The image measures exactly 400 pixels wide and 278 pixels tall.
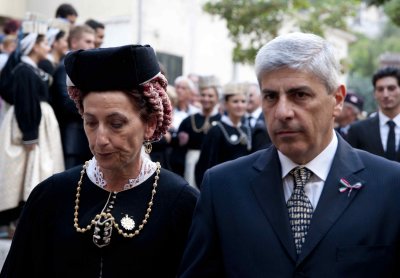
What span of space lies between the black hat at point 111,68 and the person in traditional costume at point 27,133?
4110 mm

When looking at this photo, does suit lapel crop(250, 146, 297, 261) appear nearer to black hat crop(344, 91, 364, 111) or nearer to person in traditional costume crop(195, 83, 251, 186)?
person in traditional costume crop(195, 83, 251, 186)

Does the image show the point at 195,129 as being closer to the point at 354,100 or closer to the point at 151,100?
the point at 354,100

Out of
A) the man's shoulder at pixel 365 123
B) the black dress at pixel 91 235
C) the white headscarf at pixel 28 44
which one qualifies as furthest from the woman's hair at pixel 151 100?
the man's shoulder at pixel 365 123

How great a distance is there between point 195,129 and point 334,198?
7.16m

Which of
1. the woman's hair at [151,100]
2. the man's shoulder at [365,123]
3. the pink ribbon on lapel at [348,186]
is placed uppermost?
the woman's hair at [151,100]

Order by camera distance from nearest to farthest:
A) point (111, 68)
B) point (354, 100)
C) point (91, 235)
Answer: point (111, 68)
point (91, 235)
point (354, 100)

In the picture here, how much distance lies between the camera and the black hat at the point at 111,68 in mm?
3838

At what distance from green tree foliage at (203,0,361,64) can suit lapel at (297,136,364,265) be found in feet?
56.7

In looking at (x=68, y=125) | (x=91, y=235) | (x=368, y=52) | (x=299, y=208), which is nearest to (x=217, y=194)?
(x=299, y=208)

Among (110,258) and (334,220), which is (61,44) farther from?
(334,220)

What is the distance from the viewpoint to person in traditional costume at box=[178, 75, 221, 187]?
34.1 ft

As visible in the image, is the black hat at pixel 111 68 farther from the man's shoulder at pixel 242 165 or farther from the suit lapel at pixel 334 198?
the suit lapel at pixel 334 198

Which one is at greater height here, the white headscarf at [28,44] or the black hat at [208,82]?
the white headscarf at [28,44]

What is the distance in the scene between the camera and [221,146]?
9.60 metres
